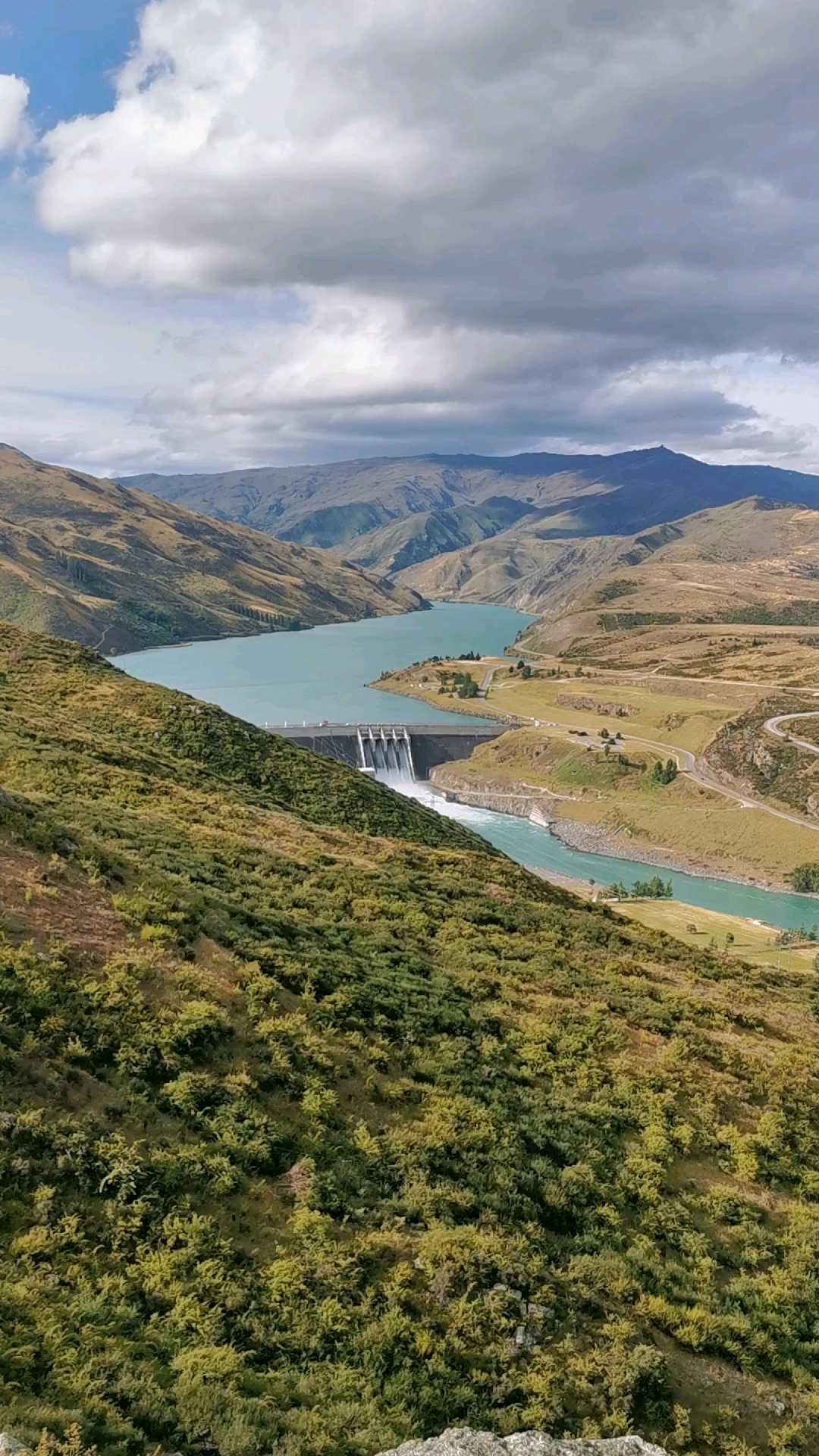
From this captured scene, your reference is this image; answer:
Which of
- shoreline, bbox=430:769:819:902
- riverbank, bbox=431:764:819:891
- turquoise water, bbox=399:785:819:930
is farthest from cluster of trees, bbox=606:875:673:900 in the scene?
riverbank, bbox=431:764:819:891

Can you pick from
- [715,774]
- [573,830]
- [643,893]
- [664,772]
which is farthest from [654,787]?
[643,893]

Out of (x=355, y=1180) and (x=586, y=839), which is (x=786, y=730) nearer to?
(x=586, y=839)

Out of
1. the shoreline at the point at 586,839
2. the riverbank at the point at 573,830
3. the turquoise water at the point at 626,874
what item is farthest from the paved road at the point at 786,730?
the turquoise water at the point at 626,874

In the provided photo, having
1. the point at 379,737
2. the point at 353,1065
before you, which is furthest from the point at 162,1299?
the point at 379,737

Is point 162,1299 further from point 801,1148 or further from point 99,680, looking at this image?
point 99,680

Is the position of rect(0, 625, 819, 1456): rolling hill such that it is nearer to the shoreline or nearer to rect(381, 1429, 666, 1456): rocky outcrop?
rect(381, 1429, 666, 1456): rocky outcrop

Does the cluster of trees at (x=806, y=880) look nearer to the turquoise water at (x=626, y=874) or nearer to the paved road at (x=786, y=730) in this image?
the turquoise water at (x=626, y=874)
